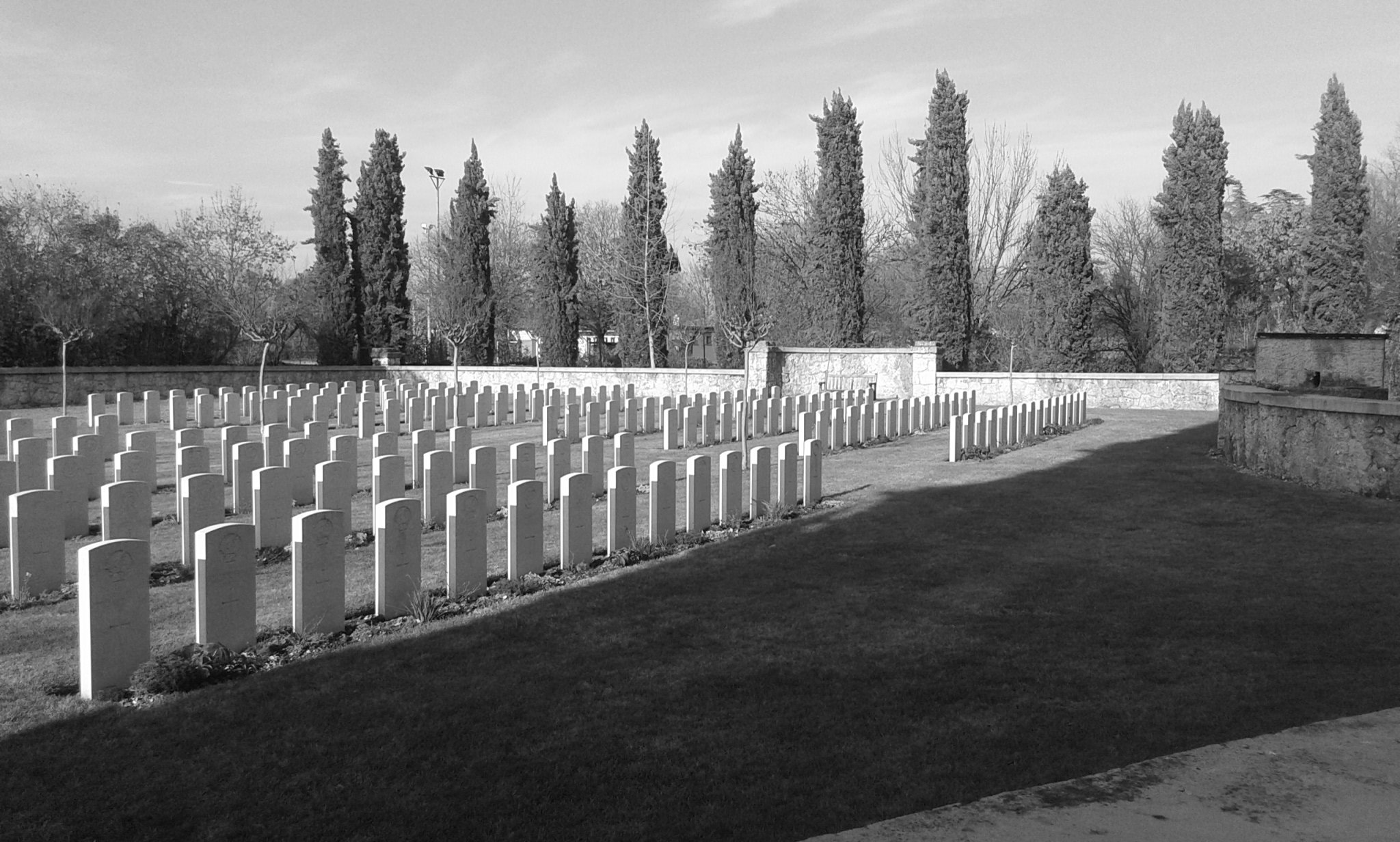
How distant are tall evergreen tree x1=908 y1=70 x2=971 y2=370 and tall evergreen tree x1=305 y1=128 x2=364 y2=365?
21.5 m

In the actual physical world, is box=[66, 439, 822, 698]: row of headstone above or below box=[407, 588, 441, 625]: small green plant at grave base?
above

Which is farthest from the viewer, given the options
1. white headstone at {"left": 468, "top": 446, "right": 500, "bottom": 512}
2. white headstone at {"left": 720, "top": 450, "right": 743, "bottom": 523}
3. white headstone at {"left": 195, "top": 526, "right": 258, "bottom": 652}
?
white headstone at {"left": 468, "top": 446, "right": 500, "bottom": 512}

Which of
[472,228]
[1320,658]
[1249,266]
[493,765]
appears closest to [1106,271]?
[1249,266]

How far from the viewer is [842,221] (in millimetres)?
35656

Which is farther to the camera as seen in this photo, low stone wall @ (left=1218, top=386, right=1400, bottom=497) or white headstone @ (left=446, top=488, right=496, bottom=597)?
low stone wall @ (left=1218, top=386, right=1400, bottom=497)

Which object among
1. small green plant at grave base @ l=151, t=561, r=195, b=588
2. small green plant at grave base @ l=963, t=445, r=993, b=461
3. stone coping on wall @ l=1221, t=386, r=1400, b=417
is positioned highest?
stone coping on wall @ l=1221, t=386, r=1400, b=417

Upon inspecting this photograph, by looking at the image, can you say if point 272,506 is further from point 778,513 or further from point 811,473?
point 811,473

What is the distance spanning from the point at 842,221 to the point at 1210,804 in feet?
109

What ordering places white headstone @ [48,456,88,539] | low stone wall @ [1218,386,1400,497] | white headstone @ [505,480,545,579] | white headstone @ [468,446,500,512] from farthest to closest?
low stone wall @ [1218,386,1400,497] → white headstone @ [468,446,500,512] → white headstone @ [48,456,88,539] → white headstone @ [505,480,545,579]

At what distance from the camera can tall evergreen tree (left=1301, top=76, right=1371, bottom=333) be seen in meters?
33.8

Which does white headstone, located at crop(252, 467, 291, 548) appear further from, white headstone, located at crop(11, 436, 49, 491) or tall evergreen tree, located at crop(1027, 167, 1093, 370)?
tall evergreen tree, located at crop(1027, 167, 1093, 370)

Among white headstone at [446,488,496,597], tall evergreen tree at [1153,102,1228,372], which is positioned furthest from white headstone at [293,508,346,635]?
tall evergreen tree at [1153,102,1228,372]

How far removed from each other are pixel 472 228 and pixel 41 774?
124ft

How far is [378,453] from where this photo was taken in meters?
13.7
